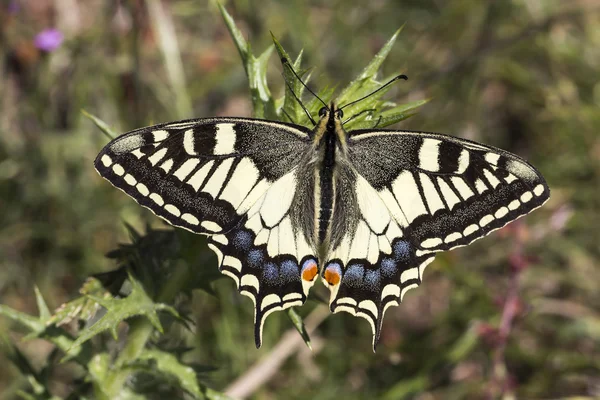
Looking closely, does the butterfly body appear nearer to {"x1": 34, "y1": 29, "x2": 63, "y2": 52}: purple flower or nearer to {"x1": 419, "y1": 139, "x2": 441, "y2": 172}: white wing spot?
{"x1": 419, "y1": 139, "x2": 441, "y2": 172}: white wing spot

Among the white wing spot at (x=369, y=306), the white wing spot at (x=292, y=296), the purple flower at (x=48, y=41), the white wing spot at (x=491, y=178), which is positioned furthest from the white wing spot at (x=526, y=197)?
the purple flower at (x=48, y=41)

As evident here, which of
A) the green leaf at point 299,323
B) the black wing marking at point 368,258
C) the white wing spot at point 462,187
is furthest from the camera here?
the white wing spot at point 462,187

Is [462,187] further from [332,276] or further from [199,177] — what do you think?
[199,177]

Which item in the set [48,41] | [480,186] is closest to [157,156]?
[480,186]

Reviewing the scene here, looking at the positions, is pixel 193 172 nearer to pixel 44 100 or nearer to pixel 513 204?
pixel 513 204

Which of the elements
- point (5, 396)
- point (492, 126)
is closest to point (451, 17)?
point (492, 126)

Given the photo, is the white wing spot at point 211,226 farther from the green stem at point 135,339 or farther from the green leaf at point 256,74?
the green leaf at point 256,74

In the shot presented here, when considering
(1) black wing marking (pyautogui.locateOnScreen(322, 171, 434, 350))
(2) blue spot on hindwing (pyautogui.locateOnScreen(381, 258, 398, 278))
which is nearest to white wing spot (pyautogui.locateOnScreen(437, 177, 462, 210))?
(1) black wing marking (pyautogui.locateOnScreen(322, 171, 434, 350))
